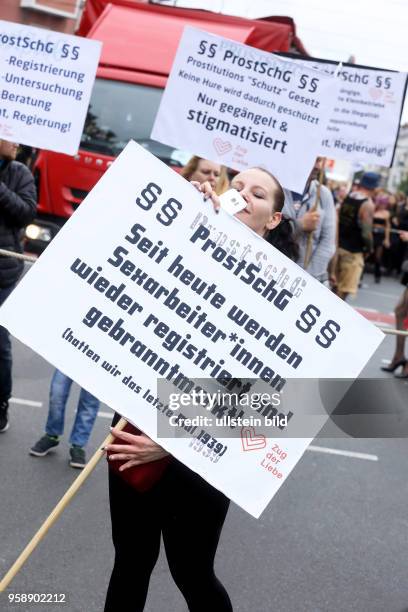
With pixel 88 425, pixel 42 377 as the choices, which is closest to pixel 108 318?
pixel 88 425

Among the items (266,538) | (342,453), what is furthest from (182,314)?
(342,453)

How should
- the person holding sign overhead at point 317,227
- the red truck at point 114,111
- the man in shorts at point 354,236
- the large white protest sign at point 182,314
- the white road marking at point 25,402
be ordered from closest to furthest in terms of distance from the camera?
1. the large white protest sign at point 182,314
2. the person holding sign overhead at point 317,227
3. the white road marking at point 25,402
4. the man in shorts at point 354,236
5. the red truck at point 114,111

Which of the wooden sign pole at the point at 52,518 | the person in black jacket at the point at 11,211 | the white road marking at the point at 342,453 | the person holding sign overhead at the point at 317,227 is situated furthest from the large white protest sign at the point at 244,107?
the wooden sign pole at the point at 52,518

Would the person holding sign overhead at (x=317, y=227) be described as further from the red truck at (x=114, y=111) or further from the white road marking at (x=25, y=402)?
the red truck at (x=114, y=111)

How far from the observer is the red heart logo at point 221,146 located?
525cm

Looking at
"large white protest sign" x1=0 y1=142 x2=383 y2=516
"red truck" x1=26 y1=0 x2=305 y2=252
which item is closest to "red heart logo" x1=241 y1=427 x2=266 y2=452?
"large white protest sign" x1=0 y1=142 x2=383 y2=516

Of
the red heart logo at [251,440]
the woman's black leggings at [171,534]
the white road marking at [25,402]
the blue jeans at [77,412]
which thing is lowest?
the white road marking at [25,402]

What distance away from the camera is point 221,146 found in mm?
5270

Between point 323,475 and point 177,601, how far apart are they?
2.03 m

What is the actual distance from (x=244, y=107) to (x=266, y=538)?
95.0 inches

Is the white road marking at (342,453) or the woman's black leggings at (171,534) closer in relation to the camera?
the woman's black leggings at (171,534)

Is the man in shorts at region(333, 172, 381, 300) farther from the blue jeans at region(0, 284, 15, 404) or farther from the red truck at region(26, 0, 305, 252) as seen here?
the blue jeans at region(0, 284, 15, 404)

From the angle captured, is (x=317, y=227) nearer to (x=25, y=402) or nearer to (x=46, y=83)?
(x=46, y=83)

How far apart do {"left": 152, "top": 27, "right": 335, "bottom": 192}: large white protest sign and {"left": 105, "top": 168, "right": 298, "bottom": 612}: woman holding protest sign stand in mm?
2446
